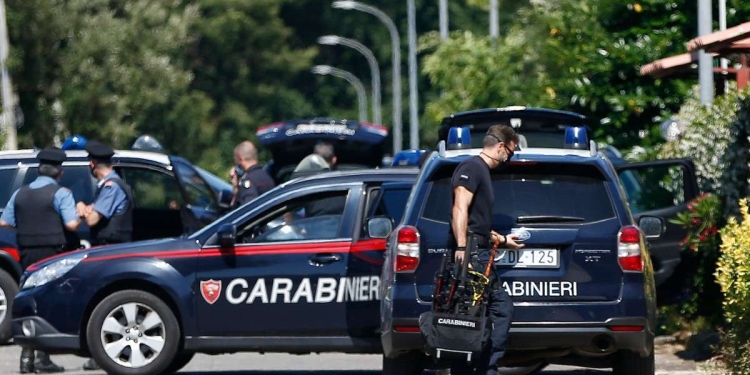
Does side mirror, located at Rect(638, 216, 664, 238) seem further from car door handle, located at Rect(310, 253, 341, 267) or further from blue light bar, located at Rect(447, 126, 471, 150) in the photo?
car door handle, located at Rect(310, 253, 341, 267)

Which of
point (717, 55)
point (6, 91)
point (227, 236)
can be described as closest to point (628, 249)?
point (227, 236)

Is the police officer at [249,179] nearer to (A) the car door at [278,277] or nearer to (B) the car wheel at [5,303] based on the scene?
(B) the car wheel at [5,303]

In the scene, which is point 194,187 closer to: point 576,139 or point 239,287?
point 239,287

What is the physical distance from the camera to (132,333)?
38.8 feet

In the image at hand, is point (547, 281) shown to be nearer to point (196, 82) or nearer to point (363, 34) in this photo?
point (196, 82)

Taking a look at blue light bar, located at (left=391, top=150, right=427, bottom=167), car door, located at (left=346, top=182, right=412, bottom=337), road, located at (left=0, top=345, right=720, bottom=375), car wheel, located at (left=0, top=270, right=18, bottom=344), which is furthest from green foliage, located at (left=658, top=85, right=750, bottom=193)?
car wheel, located at (left=0, top=270, right=18, bottom=344)

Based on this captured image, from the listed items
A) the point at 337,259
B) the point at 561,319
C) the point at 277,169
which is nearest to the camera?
the point at 561,319

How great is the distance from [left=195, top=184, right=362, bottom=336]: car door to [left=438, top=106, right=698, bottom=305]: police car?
1996 mm

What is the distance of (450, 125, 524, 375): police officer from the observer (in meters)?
9.13

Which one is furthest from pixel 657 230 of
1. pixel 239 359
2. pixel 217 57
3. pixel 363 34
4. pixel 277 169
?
pixel 363 34

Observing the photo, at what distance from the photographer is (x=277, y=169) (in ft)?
61.8

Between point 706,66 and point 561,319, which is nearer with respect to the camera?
point 561,319

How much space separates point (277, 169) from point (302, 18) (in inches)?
2296

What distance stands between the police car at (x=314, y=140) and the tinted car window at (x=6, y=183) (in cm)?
338
